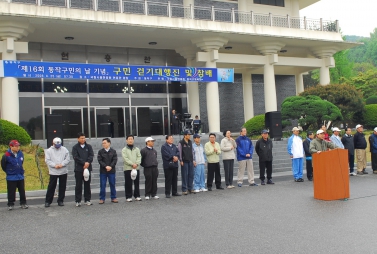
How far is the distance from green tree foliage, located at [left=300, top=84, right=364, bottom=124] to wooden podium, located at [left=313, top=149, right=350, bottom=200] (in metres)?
14.1

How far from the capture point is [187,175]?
11594 mm

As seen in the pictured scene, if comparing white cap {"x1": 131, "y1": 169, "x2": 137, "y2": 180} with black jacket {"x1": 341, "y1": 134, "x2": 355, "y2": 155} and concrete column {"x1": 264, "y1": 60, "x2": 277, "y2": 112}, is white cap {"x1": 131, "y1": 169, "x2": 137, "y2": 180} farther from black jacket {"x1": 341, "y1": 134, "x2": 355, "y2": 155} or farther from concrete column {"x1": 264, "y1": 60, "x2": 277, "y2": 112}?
concrete column {"x1": 264, "y1": 60, "x2": 277, "y2": 112}

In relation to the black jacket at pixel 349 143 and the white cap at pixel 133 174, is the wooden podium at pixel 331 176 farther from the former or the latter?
the black jacket at pixel 349 143

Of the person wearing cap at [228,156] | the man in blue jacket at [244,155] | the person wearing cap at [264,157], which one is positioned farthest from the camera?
the person wearing cap at [264,157]

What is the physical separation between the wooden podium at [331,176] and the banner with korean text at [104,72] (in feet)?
44.0

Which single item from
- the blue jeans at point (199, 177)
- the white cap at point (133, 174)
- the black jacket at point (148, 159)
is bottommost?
the blue jeans at point (199, 177)

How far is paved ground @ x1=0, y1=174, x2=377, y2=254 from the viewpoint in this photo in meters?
5.90

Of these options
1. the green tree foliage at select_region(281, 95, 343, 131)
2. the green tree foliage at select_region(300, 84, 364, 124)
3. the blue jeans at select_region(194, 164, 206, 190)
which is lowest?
the blue jeans at select_region(194, 164, 206, 190)

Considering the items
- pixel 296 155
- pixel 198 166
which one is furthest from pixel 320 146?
pixel 198 166

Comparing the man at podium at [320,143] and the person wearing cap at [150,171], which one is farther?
the man at podium at [320,143]

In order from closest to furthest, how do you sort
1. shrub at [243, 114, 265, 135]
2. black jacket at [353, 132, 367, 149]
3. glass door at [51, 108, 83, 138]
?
1. black jacket at [353, 132, 367, 149]
2. shrub at [243, 114, 265, 135]
3. glass door at [51, 108, 83, 138]

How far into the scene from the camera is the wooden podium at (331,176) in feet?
31.1

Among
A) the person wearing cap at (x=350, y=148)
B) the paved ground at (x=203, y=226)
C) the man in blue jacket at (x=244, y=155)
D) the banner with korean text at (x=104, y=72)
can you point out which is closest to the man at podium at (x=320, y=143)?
the paved ground at (x=203, y=226)

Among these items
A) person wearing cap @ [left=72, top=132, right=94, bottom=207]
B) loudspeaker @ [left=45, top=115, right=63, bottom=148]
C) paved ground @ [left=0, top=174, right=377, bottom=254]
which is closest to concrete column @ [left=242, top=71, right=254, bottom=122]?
loudspeaker @ [left=45, top=115, right=63, bottom=148]
